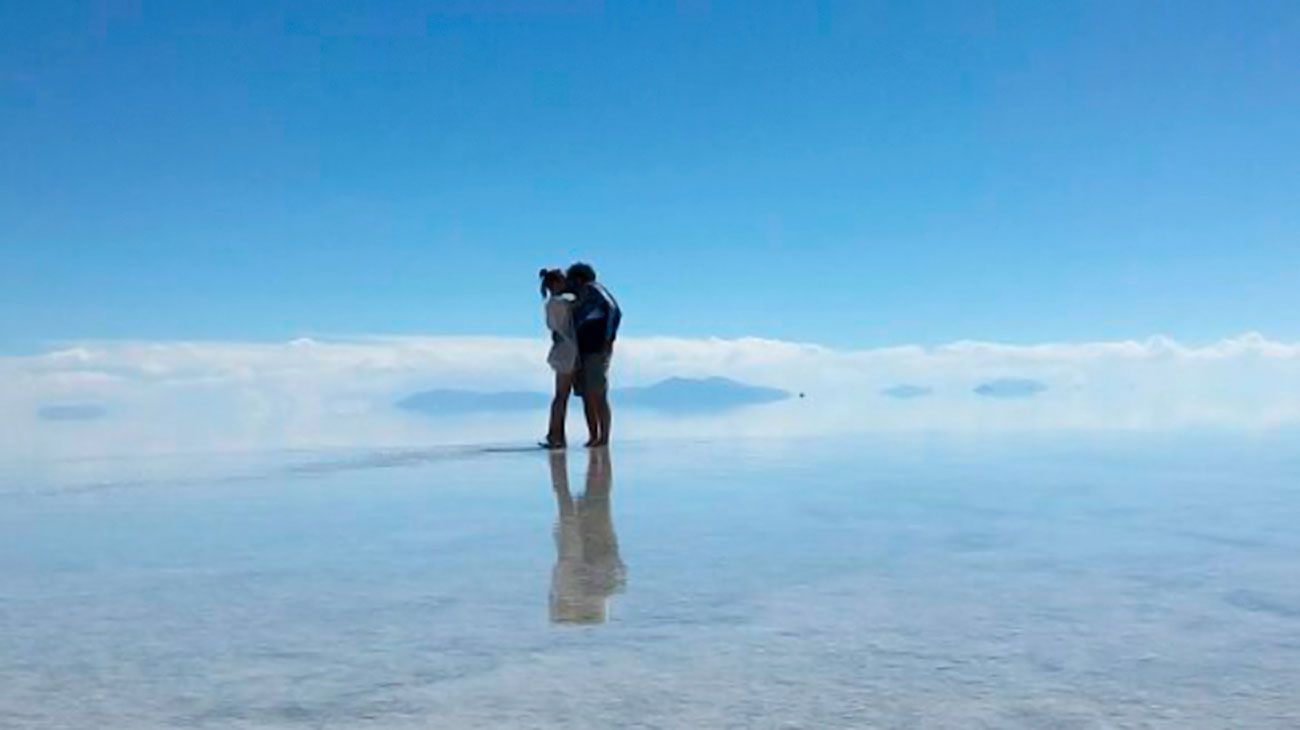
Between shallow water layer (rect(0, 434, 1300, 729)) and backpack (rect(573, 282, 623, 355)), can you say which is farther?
backpack (rect(573, 282, 623, 355))

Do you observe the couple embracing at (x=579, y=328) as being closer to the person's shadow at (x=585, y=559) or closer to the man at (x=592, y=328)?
the man at (x=592, y=328)

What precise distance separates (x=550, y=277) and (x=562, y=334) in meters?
0.82

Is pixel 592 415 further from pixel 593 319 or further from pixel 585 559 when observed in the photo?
pixel 585 559

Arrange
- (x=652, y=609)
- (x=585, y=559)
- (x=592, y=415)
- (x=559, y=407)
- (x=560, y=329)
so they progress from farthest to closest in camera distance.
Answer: (x=592, y=415), (x=559, y=407), (x=560, y=329), (x=585, y=559), (x=652, y=609)

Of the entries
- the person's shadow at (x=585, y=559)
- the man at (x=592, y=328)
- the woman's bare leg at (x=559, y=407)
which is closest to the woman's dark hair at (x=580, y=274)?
the man at (x=592, y=328)

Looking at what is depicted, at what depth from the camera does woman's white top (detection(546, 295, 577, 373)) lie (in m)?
14.5

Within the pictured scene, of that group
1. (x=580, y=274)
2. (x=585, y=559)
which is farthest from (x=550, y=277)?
(x=585, y=559)

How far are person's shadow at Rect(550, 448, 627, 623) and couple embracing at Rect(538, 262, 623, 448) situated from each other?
4611 millimetres

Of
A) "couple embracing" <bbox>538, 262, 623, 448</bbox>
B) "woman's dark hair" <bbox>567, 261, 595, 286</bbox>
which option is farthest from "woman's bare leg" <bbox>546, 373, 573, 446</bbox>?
"woman's dark hair" <bbox>567, 261, 595, 286</bbox>

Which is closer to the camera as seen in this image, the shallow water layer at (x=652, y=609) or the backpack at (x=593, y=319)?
the shallow water layer at (x=652, y=609)

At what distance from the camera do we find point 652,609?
4613 millimetres

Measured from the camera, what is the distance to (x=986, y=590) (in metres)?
5.08

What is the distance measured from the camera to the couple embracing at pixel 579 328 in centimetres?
1452

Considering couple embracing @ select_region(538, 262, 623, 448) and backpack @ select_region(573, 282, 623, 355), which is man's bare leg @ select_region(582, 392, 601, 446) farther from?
backpack @ select_region(573, 282, 623, 355)
